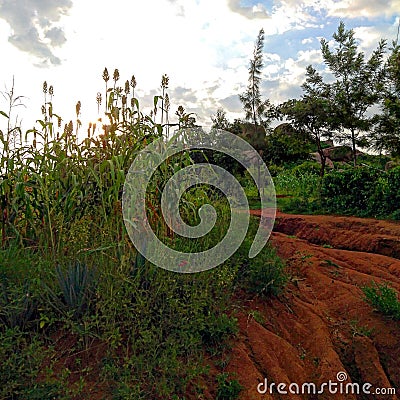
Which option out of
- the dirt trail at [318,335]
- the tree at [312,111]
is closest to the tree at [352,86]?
the tree at [312,111]

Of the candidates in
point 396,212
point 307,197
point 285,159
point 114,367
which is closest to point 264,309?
point 114,367

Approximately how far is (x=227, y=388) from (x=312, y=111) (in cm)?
1190

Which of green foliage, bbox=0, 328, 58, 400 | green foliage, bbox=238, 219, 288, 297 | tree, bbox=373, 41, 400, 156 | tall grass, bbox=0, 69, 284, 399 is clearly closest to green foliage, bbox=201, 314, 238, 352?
tall grass, bbox=0, 69, 284, 399

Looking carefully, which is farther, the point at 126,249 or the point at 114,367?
the point at 126,249

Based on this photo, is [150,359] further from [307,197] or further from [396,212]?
[307,197]

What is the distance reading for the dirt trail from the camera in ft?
8.41

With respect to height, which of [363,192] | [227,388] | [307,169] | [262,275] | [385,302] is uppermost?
[307,169]

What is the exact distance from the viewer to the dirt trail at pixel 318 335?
2.56 m

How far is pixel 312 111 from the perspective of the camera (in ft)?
43.0

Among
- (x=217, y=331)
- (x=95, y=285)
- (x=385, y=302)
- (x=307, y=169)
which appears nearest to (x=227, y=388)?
(x=217, y=331)

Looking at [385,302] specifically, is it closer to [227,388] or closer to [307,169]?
[227,388]

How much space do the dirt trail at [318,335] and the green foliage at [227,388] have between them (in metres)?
0.06

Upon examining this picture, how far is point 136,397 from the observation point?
195cm

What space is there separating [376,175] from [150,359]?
27.6 ft
